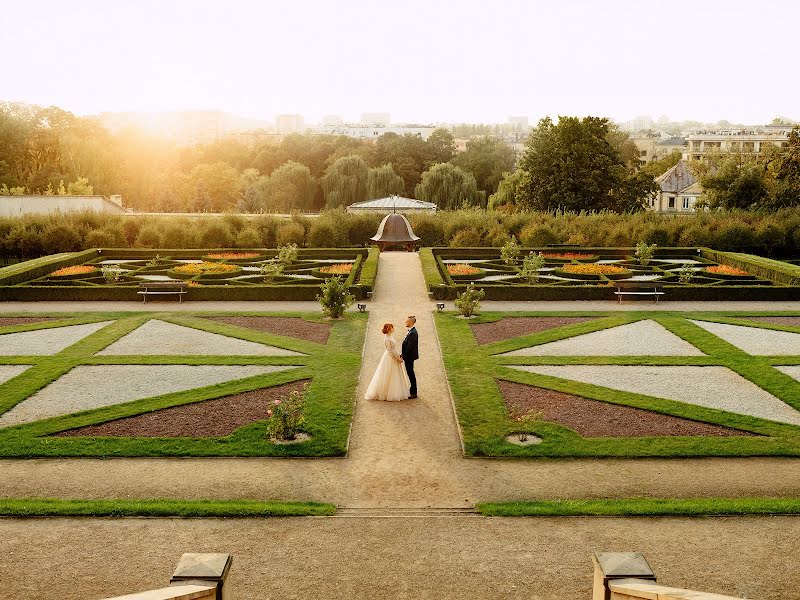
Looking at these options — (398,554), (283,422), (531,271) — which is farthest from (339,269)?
(398,554)

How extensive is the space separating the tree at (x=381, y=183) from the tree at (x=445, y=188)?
3.66m

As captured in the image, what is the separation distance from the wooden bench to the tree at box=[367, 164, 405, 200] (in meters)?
41.3

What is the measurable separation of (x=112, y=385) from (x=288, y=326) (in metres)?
5.61

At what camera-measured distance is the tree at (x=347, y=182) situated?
2522 inches

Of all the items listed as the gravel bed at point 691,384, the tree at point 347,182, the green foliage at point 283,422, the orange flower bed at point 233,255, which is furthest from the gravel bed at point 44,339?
the tree at point 347,182

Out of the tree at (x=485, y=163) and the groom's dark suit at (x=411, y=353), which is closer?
the groom's dark suit at (x=411, y=353)


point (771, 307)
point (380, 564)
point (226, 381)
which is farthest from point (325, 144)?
point (380, 564)

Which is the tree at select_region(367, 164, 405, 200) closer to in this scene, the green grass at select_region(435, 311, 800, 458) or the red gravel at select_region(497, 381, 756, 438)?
the green grass at select_region(435, 311, 800, 458)

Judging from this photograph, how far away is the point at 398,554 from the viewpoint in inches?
308

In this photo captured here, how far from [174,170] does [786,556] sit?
252 ft

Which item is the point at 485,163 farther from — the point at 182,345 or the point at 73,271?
the point at 182,345

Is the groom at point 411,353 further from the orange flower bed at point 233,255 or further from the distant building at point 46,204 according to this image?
the distant building at point 46,204

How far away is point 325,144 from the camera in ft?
270

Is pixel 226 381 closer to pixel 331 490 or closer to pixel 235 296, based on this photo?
pixel 331 490
